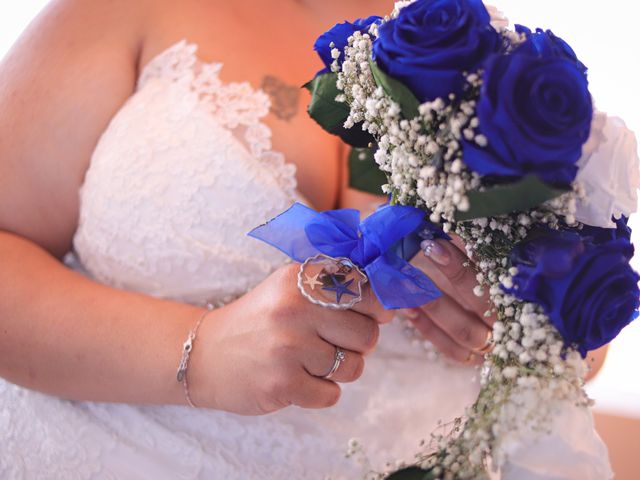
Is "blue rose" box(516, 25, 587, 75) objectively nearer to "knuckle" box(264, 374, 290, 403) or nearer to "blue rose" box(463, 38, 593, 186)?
"blue rose" box(463, 38, 593, 186)

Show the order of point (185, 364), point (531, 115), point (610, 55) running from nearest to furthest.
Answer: point (531, 115) < point (185, 364) < point (610, 55)

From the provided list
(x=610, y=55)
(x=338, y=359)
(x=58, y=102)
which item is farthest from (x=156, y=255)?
(x=610, y=55)

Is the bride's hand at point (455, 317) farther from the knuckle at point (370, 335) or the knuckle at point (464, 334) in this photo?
the knuckle at point (370, 335)

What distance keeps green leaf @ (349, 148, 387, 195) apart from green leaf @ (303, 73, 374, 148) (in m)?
0.10

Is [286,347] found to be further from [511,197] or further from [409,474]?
[511,197]

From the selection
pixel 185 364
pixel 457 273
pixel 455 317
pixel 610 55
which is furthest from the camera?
pixel 610 55

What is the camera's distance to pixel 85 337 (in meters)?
0.92

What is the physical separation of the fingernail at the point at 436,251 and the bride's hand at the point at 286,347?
9 cm

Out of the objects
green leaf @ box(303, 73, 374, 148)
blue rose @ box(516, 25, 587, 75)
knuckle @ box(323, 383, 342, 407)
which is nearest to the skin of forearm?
knuckle @ box(323, 383, 342, 407)

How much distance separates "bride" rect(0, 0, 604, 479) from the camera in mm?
932

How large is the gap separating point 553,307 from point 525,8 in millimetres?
1881

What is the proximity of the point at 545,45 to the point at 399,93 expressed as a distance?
0.15 m

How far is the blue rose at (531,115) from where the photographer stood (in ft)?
1.65

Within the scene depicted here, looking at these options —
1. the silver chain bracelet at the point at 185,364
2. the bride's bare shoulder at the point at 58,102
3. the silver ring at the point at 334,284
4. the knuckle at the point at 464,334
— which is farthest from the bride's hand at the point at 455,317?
the bride's bare shoulder at the point at 58,102
